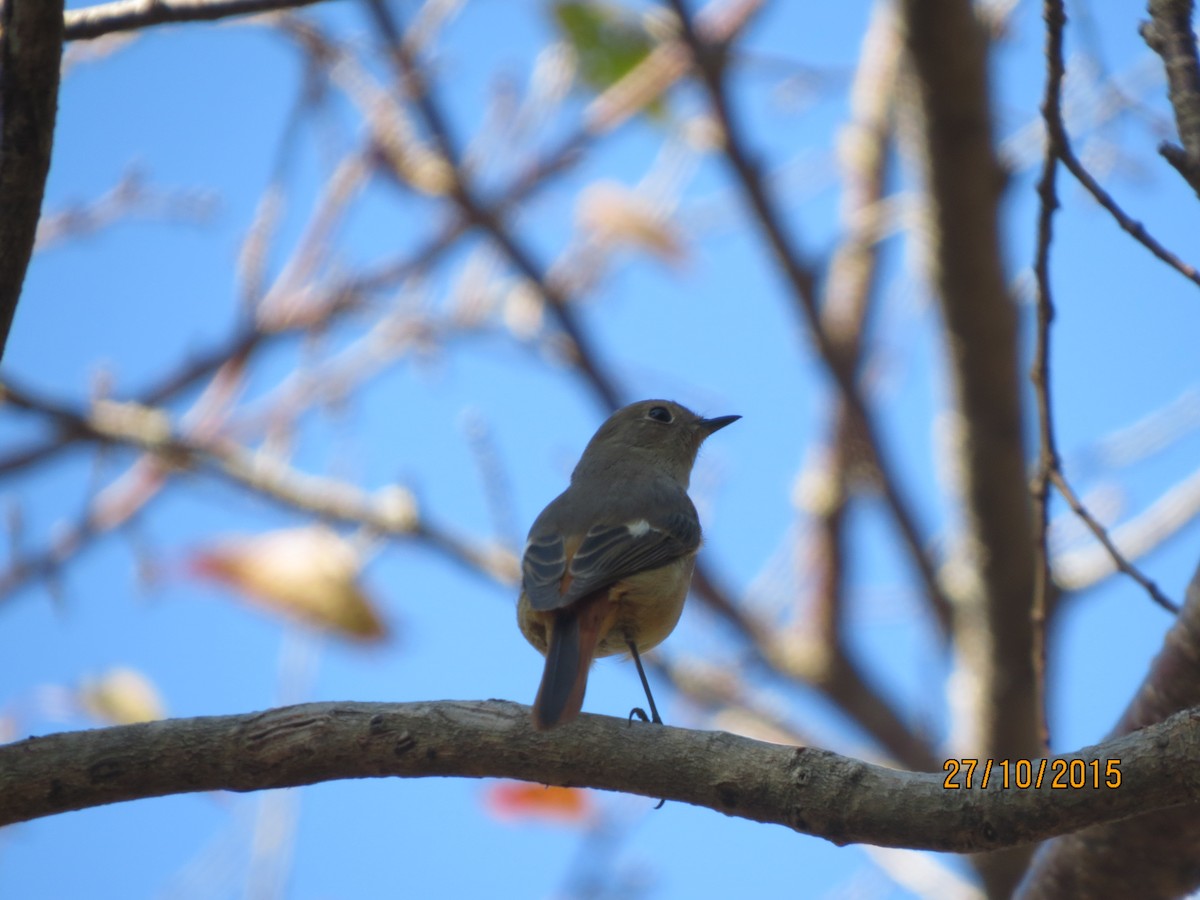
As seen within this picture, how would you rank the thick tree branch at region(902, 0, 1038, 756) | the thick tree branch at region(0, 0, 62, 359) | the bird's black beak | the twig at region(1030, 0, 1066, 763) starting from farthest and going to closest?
the bird's black beak
the thick tree branch at region(902, 0, 1038, 756)
the twig at region(1030, 0, 1066, 763)
the thick tree branch at region(0, 0, 62, 359)

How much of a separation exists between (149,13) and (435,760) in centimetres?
153

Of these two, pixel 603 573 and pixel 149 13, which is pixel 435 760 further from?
pixel 149 13

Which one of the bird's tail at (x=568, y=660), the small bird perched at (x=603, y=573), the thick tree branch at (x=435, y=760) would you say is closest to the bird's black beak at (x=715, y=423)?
the small bird perched at (x=603, y=573)

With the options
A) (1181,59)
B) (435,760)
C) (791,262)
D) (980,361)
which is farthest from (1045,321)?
Result: (791,262)

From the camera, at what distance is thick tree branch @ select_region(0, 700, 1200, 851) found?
2.15m

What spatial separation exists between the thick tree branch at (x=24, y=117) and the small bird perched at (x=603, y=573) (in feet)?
3.93

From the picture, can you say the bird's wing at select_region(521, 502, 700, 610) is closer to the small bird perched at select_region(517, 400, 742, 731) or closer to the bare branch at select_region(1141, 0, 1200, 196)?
the small bird perched at select_region(517, 400, 742, 731)

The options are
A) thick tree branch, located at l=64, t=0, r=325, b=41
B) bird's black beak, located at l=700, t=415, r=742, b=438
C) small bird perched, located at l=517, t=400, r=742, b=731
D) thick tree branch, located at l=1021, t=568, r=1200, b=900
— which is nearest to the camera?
thick tree branch, located at l=64, t=0, r=325, b=41

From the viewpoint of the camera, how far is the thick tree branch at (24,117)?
6.86ft

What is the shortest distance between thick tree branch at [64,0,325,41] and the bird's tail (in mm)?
1409

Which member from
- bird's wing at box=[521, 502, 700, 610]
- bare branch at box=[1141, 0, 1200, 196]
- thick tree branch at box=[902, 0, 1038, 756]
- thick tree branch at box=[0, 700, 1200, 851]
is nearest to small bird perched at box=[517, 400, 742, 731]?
bird's wing at box=[521, 502, 700, 610]

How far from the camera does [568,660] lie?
289cm

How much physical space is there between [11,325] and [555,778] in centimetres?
124

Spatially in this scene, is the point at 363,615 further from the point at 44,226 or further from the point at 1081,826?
the point at 1081,826
